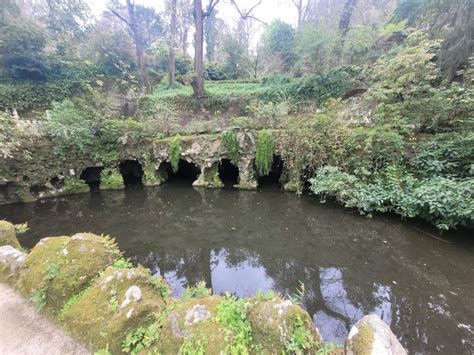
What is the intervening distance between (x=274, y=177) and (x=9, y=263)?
9.67m

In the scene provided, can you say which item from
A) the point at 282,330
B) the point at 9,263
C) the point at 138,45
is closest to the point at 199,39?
the point at 138,45

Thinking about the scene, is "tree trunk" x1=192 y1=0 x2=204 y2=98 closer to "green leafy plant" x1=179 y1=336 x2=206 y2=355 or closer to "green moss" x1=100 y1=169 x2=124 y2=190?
"green moss" x1=100 y1=169 x2=124 y2=190

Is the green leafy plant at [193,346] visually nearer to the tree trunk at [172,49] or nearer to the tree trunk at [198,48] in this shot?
the tree trunk at [198,48]

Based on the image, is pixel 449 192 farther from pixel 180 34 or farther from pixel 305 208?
pixel 180 34

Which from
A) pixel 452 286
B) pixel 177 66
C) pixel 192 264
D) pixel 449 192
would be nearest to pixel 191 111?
pixel 177 66

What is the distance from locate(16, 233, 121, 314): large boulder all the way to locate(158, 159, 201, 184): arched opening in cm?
810

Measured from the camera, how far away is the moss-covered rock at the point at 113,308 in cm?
233

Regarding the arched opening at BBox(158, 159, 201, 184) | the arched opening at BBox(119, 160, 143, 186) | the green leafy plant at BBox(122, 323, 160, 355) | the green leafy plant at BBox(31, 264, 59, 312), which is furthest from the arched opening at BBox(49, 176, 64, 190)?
the green leafy plant at BBox(122, 323, 160, 355)

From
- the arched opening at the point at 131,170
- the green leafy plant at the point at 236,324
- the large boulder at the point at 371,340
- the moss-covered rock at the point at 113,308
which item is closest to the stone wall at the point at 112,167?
the arched opening at the point at 131,170

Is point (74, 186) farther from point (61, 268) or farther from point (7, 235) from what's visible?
point (61, 268)

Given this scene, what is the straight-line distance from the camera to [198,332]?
212 cm

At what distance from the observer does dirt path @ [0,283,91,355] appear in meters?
2.41

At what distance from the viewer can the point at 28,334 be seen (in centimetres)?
262

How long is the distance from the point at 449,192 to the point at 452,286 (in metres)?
2.44
